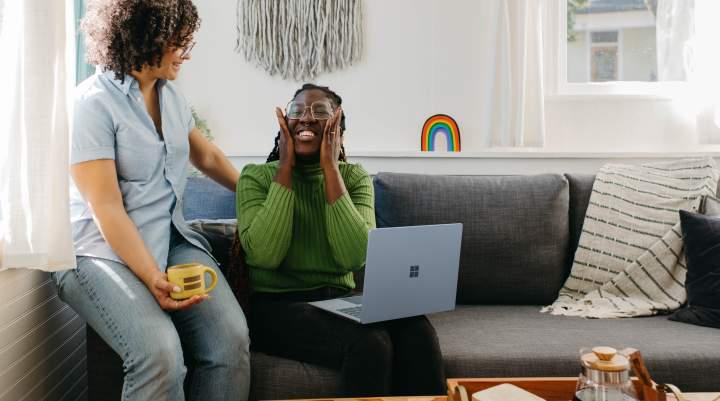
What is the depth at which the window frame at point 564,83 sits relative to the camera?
2734 millimetres

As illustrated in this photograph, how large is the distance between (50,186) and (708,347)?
1614 mm

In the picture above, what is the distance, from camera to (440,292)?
1688 mm

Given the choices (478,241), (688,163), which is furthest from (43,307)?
(688,163)

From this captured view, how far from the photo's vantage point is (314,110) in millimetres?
1887

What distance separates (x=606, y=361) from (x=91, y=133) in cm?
121

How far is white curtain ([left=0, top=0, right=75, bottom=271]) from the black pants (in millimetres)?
538

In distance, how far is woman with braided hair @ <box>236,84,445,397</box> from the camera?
1565mm

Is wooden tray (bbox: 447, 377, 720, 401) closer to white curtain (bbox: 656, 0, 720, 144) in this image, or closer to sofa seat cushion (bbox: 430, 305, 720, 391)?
sofa seat cushion (bbox: 430, 305, 720, 391)

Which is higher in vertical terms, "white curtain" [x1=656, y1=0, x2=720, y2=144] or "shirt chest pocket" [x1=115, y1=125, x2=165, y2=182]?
"white curtain" [x1=656, y1=0, x2=720, y2=144]

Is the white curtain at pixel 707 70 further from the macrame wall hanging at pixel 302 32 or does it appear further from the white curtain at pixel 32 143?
the white curtain at pixel 32 143

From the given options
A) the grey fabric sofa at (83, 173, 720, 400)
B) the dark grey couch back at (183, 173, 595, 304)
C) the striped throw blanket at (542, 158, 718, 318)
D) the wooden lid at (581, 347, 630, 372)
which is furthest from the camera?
the dark grey couch back at (183, 173, 595, 304)

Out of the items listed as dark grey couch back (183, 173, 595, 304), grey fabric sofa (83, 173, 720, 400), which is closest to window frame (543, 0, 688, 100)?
grey fabric sofa (83, 173, 720, 400)

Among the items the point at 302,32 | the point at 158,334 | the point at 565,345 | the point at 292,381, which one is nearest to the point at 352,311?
the point at 292,381

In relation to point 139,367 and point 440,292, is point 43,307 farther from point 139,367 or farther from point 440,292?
point 440,292
